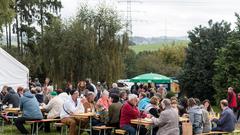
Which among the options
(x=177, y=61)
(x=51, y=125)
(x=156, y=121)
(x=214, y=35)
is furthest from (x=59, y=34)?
(x=177, y=61)

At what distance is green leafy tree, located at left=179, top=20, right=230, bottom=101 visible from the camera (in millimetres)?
33562

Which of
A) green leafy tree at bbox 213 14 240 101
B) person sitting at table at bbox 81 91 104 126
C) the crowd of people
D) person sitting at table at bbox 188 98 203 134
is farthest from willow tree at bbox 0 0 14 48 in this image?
person sitting at table at bbox 188 98 203 134

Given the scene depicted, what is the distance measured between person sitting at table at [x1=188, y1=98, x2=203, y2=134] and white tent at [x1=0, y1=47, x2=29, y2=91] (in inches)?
477

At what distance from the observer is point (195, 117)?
13.3m

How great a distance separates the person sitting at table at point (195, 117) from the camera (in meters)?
13.3

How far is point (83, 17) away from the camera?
3628 cm

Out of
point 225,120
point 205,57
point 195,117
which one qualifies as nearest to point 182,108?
point 225,120

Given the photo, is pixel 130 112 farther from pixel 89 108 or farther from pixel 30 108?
pixel 30 108

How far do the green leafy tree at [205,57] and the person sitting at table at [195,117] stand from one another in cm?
2015

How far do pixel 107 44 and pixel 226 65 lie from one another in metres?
8.59

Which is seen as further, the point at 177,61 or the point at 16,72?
the point at 177,61

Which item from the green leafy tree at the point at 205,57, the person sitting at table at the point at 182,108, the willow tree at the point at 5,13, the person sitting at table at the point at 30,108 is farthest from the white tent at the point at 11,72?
the green leafy tree at the point at 205,57

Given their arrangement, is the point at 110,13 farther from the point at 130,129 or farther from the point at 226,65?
the point at 130,129

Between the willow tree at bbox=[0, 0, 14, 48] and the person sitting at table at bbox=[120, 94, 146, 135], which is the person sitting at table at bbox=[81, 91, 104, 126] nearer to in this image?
the person sitting at table at bbox=[120, 94, 146, 135]
